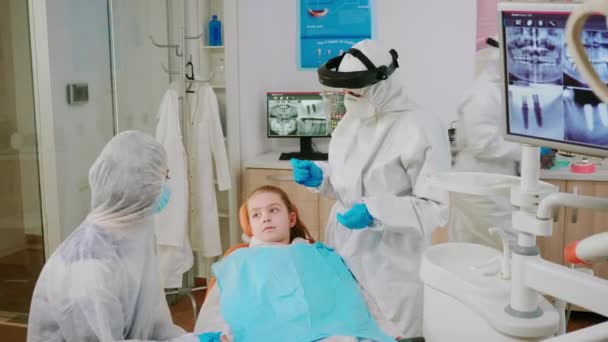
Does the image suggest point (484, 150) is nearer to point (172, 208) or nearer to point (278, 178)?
point (278, 178)

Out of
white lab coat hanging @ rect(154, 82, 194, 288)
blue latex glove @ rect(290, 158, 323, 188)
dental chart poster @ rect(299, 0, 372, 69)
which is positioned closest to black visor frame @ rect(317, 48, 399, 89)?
blue latex glove @ rect(290, 158, 323, 188)

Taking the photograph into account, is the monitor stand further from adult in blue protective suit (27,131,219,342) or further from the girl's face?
adult in blue protective suit (27,131,219,342)

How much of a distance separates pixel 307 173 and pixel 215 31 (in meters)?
1.70

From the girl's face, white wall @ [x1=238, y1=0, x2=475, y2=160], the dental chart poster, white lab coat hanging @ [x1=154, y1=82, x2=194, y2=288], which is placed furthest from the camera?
the dental chart poster

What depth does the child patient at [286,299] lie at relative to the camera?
1838mm

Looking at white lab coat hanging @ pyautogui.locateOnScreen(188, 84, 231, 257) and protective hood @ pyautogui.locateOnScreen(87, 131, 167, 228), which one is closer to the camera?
protective hood @ pyautogui.locateOnScreen(87, 131, 167, 228)

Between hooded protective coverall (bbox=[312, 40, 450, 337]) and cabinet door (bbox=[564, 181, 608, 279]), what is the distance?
1.50 m

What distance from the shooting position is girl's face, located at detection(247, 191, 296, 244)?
8.11ft

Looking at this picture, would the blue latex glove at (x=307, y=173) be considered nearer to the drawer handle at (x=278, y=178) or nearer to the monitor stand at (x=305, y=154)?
the drawer handle at (x=278, y=178)

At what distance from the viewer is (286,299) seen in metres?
1.98

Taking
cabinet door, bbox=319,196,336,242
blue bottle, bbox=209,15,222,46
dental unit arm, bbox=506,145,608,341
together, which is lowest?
cabinet door, bbox=319,196,336,242

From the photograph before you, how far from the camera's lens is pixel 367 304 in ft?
6.61

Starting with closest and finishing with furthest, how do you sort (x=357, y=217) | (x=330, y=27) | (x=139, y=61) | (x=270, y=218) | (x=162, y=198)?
(x=162, y=198), (x=357, y=217), (x=270, y=218), (x=139, y=61), (x=330, y=27)

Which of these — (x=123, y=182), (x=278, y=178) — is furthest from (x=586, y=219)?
(x=123, y=182)
